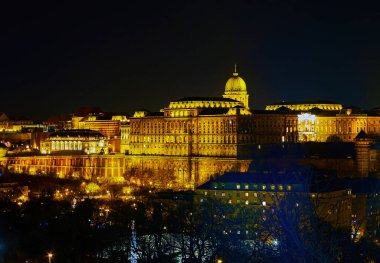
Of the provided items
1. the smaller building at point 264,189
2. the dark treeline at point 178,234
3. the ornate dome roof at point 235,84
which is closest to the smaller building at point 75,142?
the ornate dome roof at point 235,84

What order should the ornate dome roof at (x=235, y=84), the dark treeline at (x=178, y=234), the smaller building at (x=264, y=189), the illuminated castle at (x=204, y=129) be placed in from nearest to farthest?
1. the dark treeline at (x=178, y=234)
2. the smaller building at (x=264, y=189)
3. the illuminated castle at (x=204, y=129)
4. the ornate dome roof at (x=235, y=84)

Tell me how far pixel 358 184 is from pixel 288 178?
388 inches

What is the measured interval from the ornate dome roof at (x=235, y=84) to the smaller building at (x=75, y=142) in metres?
22.0

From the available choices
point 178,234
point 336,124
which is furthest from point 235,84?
point 178,234

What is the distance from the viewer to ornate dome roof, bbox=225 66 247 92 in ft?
483

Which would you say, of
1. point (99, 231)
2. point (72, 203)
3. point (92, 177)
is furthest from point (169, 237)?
point (92, 177)

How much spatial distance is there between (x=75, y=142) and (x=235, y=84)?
27.9 m

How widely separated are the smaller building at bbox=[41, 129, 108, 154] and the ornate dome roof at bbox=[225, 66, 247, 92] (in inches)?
867

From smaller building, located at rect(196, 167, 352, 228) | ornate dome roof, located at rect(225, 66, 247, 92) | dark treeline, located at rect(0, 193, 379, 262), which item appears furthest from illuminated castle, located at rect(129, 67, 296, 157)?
dark treeline, located at rect(0, 193, 379, 262)

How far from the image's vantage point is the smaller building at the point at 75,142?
149m

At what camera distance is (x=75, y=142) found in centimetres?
15138

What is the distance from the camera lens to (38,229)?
64125mm

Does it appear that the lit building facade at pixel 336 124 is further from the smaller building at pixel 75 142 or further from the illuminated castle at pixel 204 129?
the smaller building at pixel 75 142

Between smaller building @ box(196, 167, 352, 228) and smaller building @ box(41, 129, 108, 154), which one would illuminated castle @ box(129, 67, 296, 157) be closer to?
smaller building @ box(41, 129, 108, 154)
